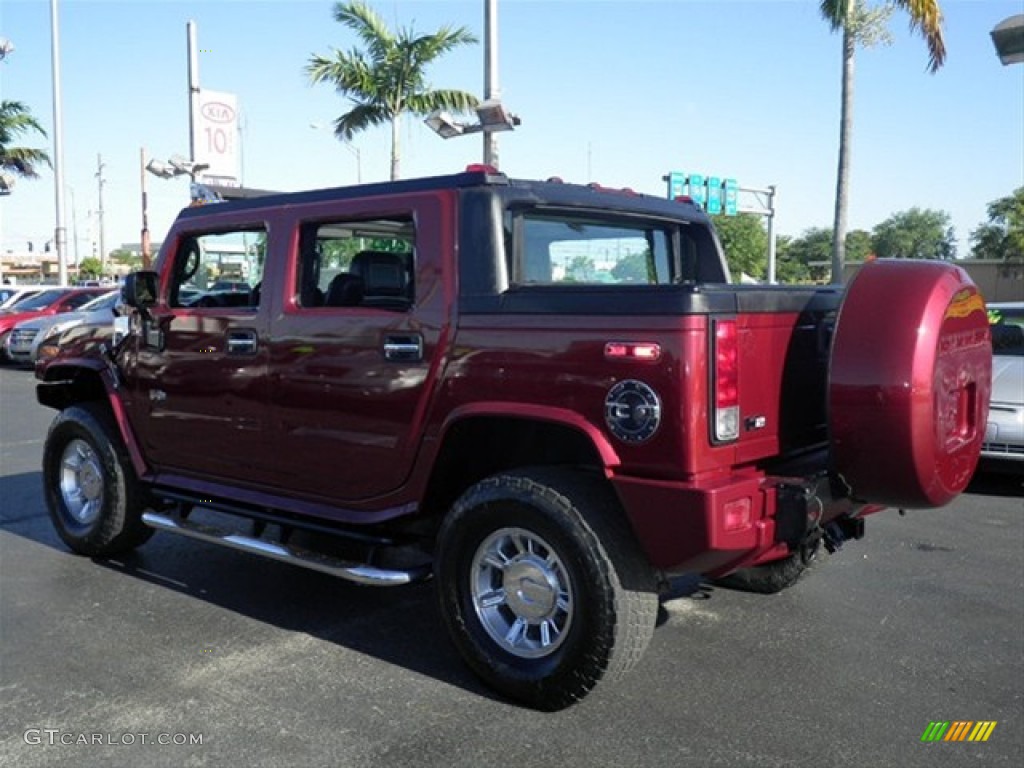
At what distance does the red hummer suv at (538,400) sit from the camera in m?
3.30

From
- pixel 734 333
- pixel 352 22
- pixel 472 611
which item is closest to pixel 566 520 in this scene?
pixel 472 611

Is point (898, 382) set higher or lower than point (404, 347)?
lower

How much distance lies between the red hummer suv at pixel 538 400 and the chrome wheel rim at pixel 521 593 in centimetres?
1

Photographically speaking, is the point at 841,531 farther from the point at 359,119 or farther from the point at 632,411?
the point at 359,119

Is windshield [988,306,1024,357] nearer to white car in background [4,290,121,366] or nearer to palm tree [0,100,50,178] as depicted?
white car in background [4,290,121,366]

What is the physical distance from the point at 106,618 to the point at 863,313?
3704mm

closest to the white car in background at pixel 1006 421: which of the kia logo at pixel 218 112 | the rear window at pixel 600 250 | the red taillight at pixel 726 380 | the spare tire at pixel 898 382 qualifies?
the rear window at pixel 600 250

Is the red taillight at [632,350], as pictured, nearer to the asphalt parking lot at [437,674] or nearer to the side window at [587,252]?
the side window at [587,252]

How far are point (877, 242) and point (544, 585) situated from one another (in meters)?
80.7

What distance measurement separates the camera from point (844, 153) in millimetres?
17875

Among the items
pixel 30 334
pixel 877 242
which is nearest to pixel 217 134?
pixel 30 334

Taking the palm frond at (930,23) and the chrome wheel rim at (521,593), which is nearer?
the chrome wheel rim at (521,593)

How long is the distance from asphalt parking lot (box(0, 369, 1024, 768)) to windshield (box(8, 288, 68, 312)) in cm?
1649

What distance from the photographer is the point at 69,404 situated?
19.5 ft
